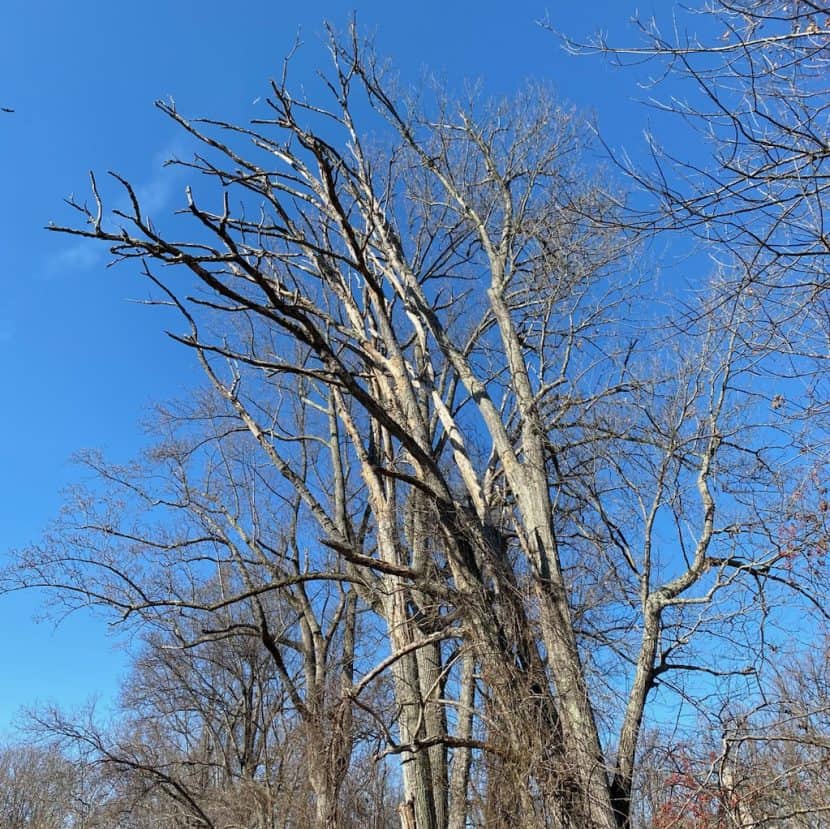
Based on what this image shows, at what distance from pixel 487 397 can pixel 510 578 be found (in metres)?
2.40

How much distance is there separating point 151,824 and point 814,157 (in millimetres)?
19939

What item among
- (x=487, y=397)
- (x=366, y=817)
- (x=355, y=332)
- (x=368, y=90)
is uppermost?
(x=368, y=90)

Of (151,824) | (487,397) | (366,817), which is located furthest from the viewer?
(151,824)

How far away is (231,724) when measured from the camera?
16234 millimetres

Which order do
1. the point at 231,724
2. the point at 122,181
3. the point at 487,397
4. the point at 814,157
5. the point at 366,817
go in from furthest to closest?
1. the point at 231,724
2. the point at 487,397
3. the point at 366,817
4. the point at 122,181
5. the point at 814,157

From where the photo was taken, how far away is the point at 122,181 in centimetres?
457

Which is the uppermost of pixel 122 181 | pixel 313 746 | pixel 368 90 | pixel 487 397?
pixel 368 90

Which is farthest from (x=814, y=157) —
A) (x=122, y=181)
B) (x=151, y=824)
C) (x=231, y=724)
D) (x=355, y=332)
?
(x=151, y=824)

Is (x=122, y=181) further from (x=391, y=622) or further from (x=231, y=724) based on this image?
(x=231, y=724)

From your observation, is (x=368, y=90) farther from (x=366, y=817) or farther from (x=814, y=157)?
(x=366, y=817)

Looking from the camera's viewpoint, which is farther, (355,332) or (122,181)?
(355,332)

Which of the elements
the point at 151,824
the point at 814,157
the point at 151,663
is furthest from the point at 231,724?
the point at 814,157

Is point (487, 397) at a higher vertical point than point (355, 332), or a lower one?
lower

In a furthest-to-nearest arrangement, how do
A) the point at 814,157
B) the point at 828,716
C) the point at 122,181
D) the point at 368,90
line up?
1. the point at 368,90
2. the point at 828,716
3. the point at 122,181
4. the point at 814,157
